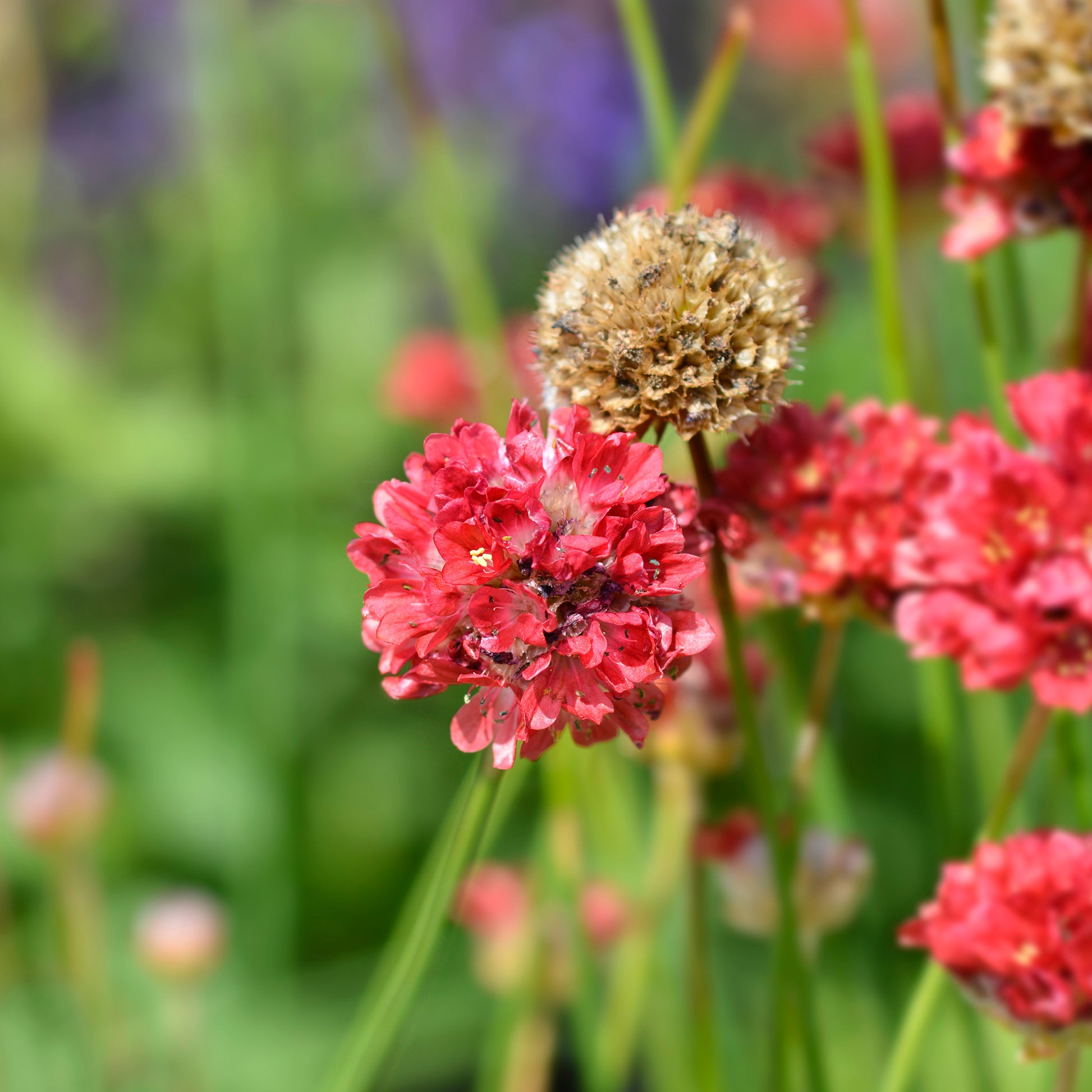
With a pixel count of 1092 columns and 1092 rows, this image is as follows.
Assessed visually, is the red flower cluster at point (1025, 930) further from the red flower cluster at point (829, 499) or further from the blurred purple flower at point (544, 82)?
the blurred purple flower at point (544, 82)

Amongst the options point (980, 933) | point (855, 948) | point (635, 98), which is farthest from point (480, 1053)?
point (635, 98)

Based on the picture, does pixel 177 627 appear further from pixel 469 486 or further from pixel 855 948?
pixel 469 486

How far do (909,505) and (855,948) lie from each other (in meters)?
0.57

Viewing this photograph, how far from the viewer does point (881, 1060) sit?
2.77ft

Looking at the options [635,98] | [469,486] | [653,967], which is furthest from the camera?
[635,98]

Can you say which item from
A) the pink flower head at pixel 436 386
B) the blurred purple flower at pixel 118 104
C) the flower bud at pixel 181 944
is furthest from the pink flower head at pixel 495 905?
the blurred purple flower at pixel 118 104

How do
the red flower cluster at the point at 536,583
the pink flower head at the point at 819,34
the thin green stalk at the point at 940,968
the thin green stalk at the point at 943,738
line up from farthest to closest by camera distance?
the pink flower head at the point at 819,34 → the thin green stalk at the point at 943,738 → the thin green stalk at the point at 940,968 → the red flower cluster at the point at 536,583

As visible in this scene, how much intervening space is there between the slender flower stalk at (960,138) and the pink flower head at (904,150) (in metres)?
0.23

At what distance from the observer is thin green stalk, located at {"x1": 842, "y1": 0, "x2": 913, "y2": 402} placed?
54cm

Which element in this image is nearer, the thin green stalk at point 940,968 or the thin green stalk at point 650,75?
the thin green stalk at point 940,968

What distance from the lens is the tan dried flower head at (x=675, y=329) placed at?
15.5 inches

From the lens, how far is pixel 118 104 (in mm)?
1957

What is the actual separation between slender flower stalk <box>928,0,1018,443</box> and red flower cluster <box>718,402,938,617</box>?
8cm

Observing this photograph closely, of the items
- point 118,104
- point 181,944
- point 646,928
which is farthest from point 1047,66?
point 118,104
